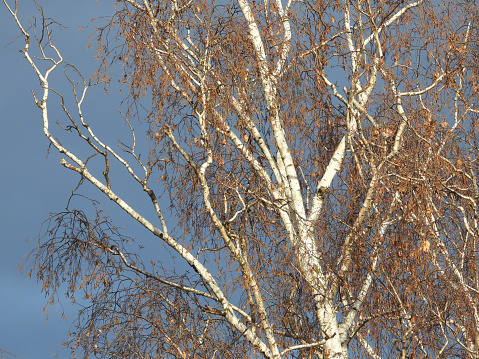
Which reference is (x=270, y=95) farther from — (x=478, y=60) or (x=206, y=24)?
(x=478, y=60)

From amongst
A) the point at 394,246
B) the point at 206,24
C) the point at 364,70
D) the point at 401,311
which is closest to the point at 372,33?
the point at 364,70

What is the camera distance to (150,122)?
10.2m

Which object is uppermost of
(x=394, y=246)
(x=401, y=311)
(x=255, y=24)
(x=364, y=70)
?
(x=255, y=24)

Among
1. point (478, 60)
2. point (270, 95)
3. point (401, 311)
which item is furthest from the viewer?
point (478, 60)

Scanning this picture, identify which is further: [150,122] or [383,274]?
[150,122]

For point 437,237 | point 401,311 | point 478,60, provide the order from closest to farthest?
point 401,311
point 437,237
point 478,60

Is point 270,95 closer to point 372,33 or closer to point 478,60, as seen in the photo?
point 372,33

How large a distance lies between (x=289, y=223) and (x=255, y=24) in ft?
9.83

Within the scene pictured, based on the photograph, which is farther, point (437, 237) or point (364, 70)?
point (364, 70)

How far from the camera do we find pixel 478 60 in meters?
11.4

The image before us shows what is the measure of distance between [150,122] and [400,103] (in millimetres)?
3489

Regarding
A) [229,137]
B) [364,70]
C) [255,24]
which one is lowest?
[229,137]

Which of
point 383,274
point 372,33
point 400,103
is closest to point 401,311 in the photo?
point 383,274

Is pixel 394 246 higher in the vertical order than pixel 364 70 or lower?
lower
